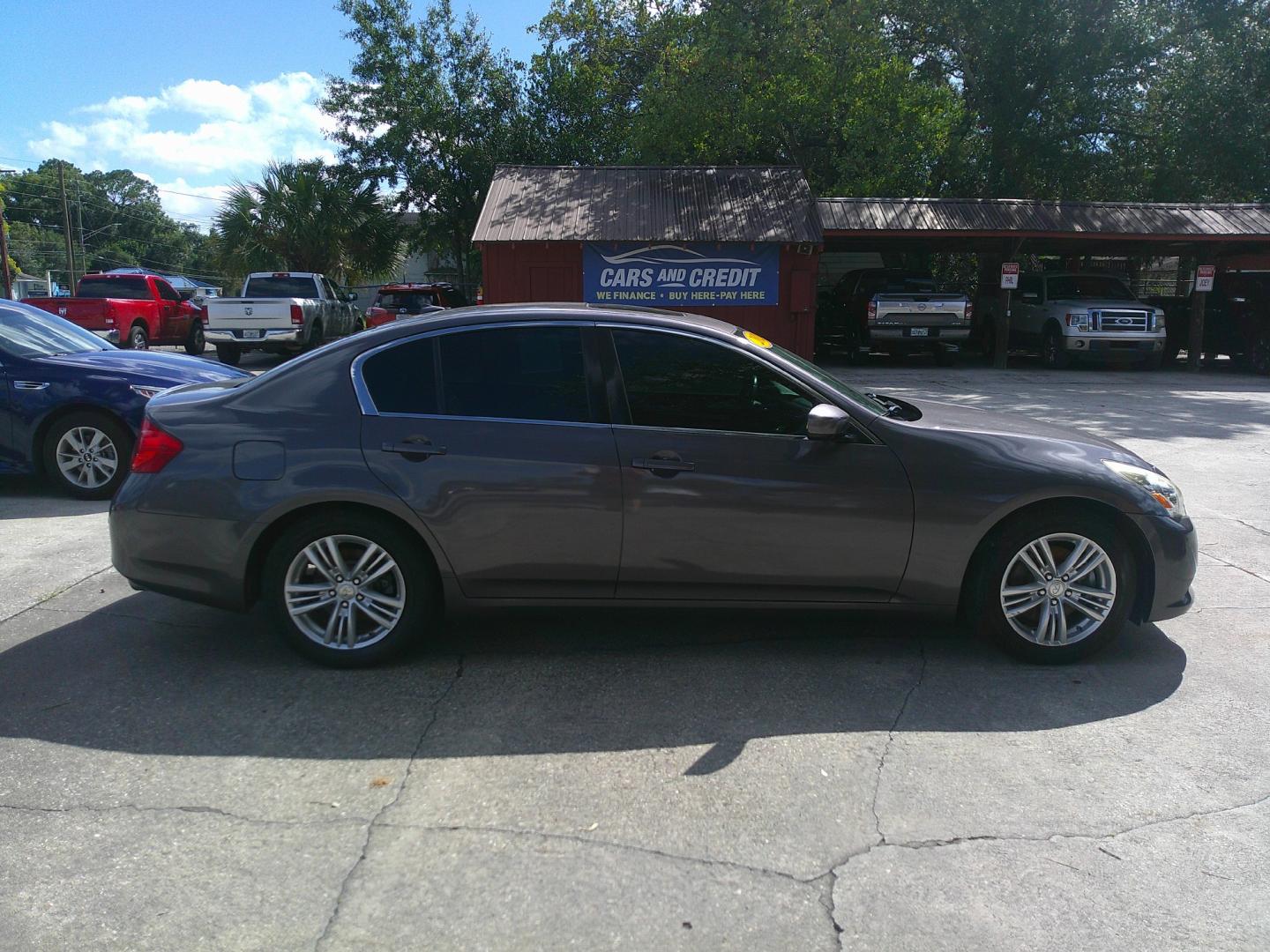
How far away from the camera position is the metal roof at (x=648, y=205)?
1819 cm

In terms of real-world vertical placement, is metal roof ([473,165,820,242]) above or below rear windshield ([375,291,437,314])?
above

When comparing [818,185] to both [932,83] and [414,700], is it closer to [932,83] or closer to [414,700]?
[932,83]

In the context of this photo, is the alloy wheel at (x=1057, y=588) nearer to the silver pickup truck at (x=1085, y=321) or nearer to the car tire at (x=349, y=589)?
the car tire at (x=349, y=589)

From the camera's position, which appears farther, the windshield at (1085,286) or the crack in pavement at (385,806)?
the windshield at (1085,286)

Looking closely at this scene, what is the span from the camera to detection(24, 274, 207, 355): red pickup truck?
1906cm

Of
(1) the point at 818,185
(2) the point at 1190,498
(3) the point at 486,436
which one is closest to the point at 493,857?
(3) the point at 486,436

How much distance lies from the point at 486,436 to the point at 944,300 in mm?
16267

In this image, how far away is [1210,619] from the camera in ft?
17.2

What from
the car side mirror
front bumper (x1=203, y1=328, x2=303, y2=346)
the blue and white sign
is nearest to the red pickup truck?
front bumper (x1=203, y1=328, x2=303, y2=346)

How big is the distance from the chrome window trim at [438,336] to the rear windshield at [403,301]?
1839cm

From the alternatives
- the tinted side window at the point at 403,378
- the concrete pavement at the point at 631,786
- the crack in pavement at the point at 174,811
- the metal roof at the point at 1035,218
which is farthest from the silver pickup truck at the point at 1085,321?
the crack in pavement at the point at 174,811

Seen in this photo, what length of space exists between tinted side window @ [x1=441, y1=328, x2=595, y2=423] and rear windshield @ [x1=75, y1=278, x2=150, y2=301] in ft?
63.9

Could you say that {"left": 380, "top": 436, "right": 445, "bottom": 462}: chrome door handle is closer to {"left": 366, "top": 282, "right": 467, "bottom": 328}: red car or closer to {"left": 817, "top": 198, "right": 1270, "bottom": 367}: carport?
{"left": 817, "top": 198, "right": 1270, "bottom": 367}: carport

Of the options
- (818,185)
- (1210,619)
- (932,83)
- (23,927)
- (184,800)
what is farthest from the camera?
(932,83)
